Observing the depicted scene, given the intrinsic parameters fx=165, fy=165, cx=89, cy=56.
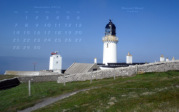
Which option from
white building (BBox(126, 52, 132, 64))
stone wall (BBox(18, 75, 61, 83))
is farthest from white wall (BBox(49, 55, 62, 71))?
white building (BBox(126, 52, 132, 64))

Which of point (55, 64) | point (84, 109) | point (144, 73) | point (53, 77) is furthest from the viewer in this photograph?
point (55, 64)

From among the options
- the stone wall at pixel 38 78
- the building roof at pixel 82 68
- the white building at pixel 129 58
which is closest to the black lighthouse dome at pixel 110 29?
the white building at pixel 129 58

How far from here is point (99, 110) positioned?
11195 mm

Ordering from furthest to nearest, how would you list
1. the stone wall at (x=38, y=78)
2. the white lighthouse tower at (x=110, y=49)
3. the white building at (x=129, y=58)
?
the white lighthouse tower at (x=110, y=49) → the white building at (x=129, y=58) → the stone wall at (x=38, y=78)

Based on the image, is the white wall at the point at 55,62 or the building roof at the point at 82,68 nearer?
the building roof at the point at 82,68

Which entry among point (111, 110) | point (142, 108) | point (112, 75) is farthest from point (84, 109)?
point (112, 75)

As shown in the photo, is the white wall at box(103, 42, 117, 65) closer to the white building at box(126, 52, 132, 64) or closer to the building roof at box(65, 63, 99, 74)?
the white building at box(126, 52, 132, 64)

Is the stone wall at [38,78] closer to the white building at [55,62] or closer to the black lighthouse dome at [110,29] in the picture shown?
the white building at [55,62]

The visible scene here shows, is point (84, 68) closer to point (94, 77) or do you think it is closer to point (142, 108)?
point (94, 77)

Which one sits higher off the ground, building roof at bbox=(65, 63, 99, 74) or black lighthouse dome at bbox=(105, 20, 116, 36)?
black lighthouse dome at bbox=(105, 20, 116, 36)

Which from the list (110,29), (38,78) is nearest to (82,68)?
(38,78)

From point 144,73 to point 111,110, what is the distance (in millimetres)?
16615

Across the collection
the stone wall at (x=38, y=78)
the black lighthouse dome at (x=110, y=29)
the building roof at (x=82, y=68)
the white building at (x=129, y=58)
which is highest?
the black lighthouse dome at (x=110, y=29)

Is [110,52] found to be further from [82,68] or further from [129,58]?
[82,68]
